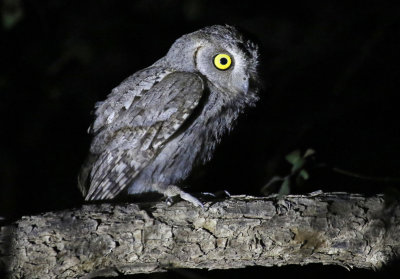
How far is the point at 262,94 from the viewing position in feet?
6.72

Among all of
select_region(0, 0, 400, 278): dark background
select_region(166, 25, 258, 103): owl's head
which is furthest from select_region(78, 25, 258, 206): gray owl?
select_region(0, 0, 400, 278): dark background

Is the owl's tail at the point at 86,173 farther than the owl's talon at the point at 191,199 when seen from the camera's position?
Yes

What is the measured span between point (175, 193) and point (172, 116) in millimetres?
296

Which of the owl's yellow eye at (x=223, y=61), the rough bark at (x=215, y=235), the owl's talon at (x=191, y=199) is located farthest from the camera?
the owl's yellow eye at (x=223, y=61)

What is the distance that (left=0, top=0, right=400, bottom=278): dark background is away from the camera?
7.52 feet

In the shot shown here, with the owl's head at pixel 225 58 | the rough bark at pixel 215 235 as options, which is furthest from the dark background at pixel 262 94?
A: the rough bark at pixel 215 235

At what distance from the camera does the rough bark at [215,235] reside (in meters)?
1.51

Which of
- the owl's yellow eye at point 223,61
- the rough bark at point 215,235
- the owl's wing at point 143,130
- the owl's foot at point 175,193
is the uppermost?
the owl's yellow eye at point 223,61

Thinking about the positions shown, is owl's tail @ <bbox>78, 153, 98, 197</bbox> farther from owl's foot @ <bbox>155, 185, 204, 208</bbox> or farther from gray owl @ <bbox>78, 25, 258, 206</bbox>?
owl's foot @ <bbox>155, 185, 204, 208</bbox>

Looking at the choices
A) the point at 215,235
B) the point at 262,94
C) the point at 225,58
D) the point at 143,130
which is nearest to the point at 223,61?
the point at 225,58

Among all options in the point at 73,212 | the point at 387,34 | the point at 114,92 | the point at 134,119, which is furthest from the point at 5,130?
the point at 387,34

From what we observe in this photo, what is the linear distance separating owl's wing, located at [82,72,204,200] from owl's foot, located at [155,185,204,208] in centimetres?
14

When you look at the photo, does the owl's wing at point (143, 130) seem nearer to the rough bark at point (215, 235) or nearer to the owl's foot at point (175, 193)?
the owl's foot at point (175, 193)

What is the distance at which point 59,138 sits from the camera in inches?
94.4
